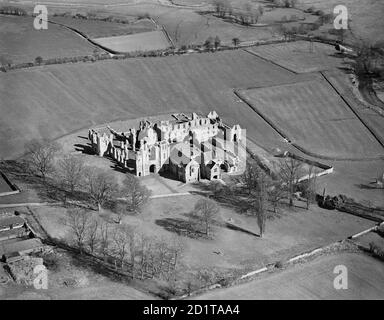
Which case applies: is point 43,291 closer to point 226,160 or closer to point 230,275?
point 230,275

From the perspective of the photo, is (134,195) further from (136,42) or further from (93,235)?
(136,42)

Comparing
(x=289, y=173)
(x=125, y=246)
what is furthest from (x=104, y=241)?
(x=289, y=173)

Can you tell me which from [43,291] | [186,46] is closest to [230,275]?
[43,291]

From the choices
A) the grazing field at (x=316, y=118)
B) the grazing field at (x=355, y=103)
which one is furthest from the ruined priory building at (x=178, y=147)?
the grazing field at (x=355, y=103)

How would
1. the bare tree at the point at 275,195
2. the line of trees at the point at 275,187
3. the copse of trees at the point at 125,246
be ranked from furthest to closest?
the bare tree at the point at 275,195 → the line of trees at the point at 275,187 → the copse of trees at the point at 125,246

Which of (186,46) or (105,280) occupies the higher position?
(186,46)

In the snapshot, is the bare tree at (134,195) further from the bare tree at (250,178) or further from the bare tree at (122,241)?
the bare tree at (250,178)
